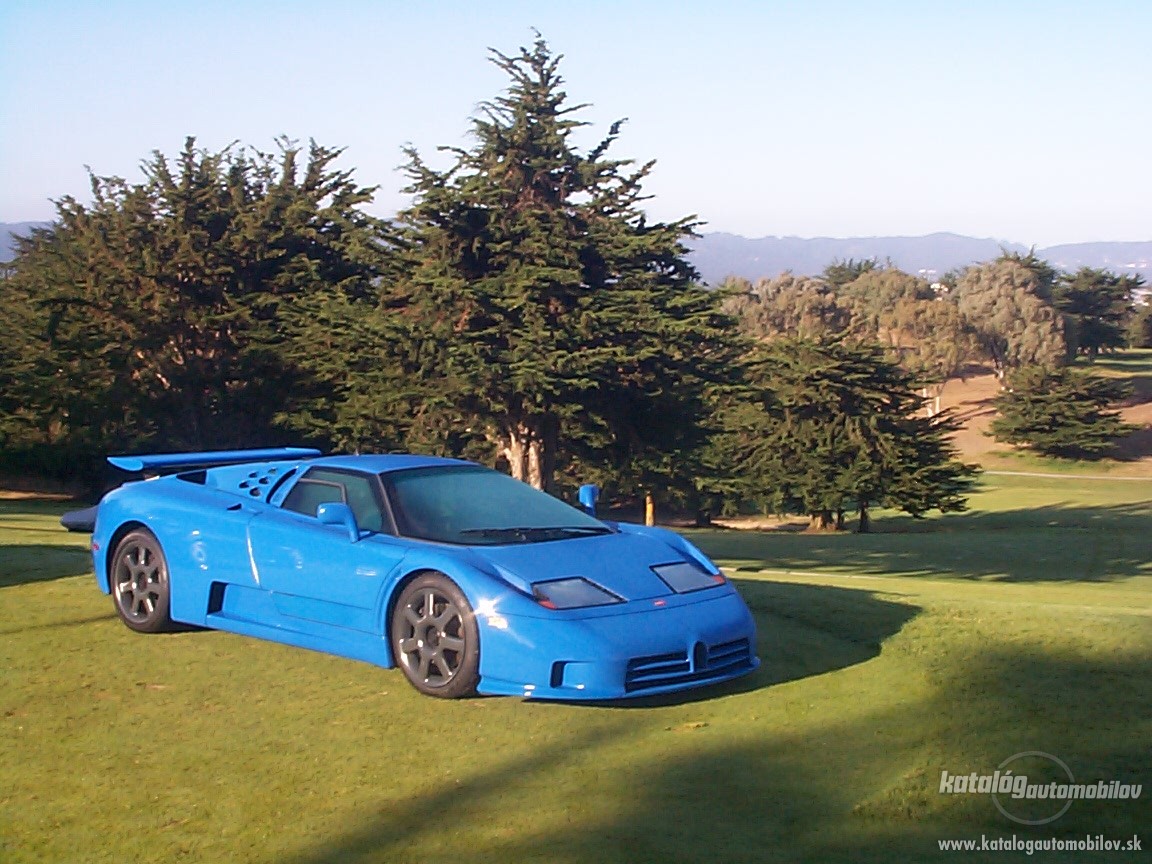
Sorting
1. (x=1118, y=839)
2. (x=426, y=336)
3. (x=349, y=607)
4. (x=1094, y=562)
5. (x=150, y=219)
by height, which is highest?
(x=150, y=219)

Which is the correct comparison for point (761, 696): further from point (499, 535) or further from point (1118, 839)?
point (1118, 839)

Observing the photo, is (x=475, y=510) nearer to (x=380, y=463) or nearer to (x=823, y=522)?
(x=380, y=463)

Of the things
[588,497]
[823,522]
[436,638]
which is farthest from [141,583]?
[823,522]

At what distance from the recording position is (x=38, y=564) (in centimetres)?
1119

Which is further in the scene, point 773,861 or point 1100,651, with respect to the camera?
point 1100,651

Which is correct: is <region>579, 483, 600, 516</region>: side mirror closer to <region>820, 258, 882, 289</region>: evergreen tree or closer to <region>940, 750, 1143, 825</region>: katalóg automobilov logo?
<region>940, 750, 1143, 825</region>: katalóg automobilov logo

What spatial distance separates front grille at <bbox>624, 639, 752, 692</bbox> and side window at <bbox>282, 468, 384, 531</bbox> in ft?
6.01

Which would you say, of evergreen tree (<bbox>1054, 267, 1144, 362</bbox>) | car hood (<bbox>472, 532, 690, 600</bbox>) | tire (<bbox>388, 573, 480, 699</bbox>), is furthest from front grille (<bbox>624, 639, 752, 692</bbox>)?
evergreen tree (<bbox>1054, 267, 1144, 362</bbox>)

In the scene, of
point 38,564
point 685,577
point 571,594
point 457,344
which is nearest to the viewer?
point 571,594

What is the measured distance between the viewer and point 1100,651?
749cm

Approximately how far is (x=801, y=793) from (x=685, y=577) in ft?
6.40

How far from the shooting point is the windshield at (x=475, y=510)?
7410 millimetres

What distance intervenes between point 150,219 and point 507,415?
1497 centimetres

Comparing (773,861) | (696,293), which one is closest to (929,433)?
(696,293)
